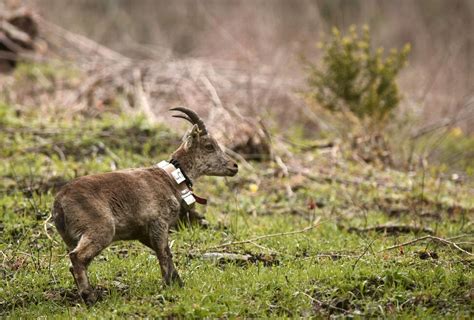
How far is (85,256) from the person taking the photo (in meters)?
Result: 5.85

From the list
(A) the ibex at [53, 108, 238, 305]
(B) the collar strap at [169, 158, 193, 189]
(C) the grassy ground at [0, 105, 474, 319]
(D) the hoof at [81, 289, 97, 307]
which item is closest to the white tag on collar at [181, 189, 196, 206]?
(A) the ibex at [53, 108, 238, 305]

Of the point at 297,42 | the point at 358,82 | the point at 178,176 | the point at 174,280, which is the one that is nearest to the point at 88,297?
the point at 174,280

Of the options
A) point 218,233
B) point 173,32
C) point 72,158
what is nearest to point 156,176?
point 218,233

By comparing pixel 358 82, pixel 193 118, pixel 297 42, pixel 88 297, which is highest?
pixel 297 42

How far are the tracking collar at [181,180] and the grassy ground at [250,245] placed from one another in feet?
2.26

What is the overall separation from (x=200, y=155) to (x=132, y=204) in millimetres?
1198

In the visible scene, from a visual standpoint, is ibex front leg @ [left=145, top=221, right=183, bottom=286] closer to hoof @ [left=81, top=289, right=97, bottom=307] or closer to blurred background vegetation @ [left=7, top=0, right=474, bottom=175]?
hoof @ [left=81, top=289, right=97, bottom=307]

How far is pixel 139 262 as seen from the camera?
722 centimetres

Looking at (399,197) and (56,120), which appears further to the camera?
(56,120)

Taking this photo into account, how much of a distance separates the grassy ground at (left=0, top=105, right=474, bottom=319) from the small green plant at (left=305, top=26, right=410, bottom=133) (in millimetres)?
1205

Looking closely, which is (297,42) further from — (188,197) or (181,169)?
(188,197)

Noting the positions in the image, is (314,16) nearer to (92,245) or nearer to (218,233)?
(218,233)

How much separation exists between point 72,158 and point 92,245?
5707mm

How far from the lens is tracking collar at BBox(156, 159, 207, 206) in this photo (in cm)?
685
